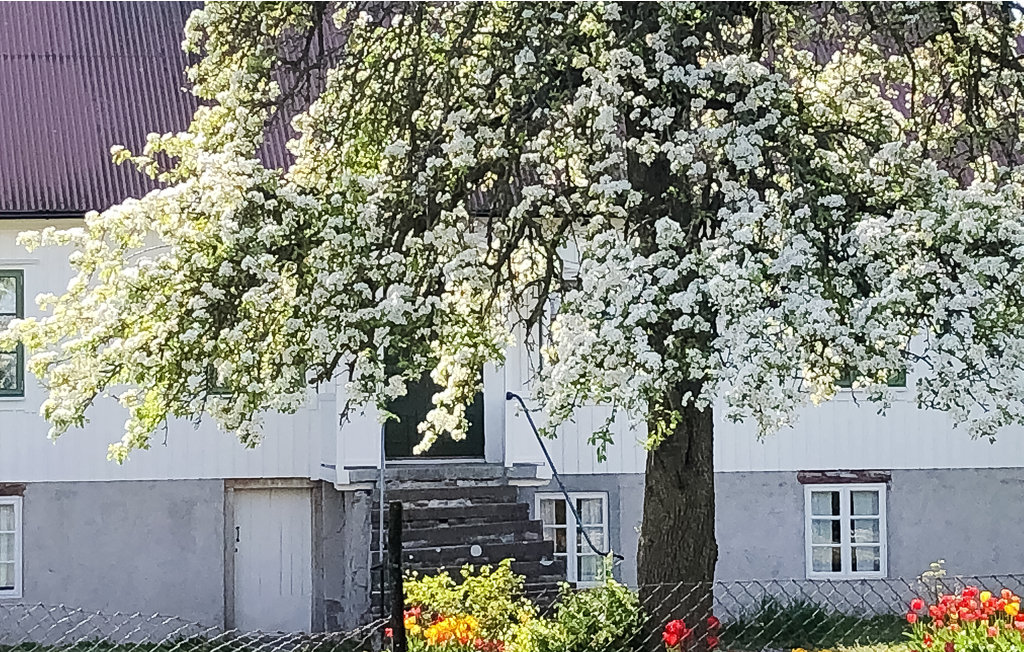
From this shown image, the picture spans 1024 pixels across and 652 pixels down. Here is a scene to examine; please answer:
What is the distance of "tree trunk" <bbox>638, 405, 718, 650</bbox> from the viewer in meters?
11.0

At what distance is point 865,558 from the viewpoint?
58.9 ft

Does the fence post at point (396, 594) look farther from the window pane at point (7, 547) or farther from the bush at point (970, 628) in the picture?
the window pane at point (7, 547)

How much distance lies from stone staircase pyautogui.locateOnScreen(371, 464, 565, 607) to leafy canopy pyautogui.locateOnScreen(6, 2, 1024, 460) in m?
4.88

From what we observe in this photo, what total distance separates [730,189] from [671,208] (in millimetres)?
581

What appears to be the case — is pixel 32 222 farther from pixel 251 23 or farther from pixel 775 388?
pixel 775 388

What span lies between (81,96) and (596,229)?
32.4 feet

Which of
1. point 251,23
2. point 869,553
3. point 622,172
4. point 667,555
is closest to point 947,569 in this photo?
point 869,553

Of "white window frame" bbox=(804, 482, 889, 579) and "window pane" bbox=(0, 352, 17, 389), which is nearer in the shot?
"window pane" bbox=(0, 352, 17, 389)

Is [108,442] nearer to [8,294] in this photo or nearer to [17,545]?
[17,545]

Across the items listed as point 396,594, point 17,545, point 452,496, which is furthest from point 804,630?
point 17,545

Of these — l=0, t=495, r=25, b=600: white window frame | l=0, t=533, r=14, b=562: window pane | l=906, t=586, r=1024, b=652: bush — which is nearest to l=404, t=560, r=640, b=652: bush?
l=906, t=586, r=1024, b=652: bush

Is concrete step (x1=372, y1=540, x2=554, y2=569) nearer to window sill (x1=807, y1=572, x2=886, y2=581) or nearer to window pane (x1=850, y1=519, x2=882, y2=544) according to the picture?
window sill (x1=807, y1=572, x2=886, y2=581)

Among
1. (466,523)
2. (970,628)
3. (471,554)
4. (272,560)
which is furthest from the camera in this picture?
(272,560)

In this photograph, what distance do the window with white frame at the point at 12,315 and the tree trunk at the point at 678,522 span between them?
838 centimetres
